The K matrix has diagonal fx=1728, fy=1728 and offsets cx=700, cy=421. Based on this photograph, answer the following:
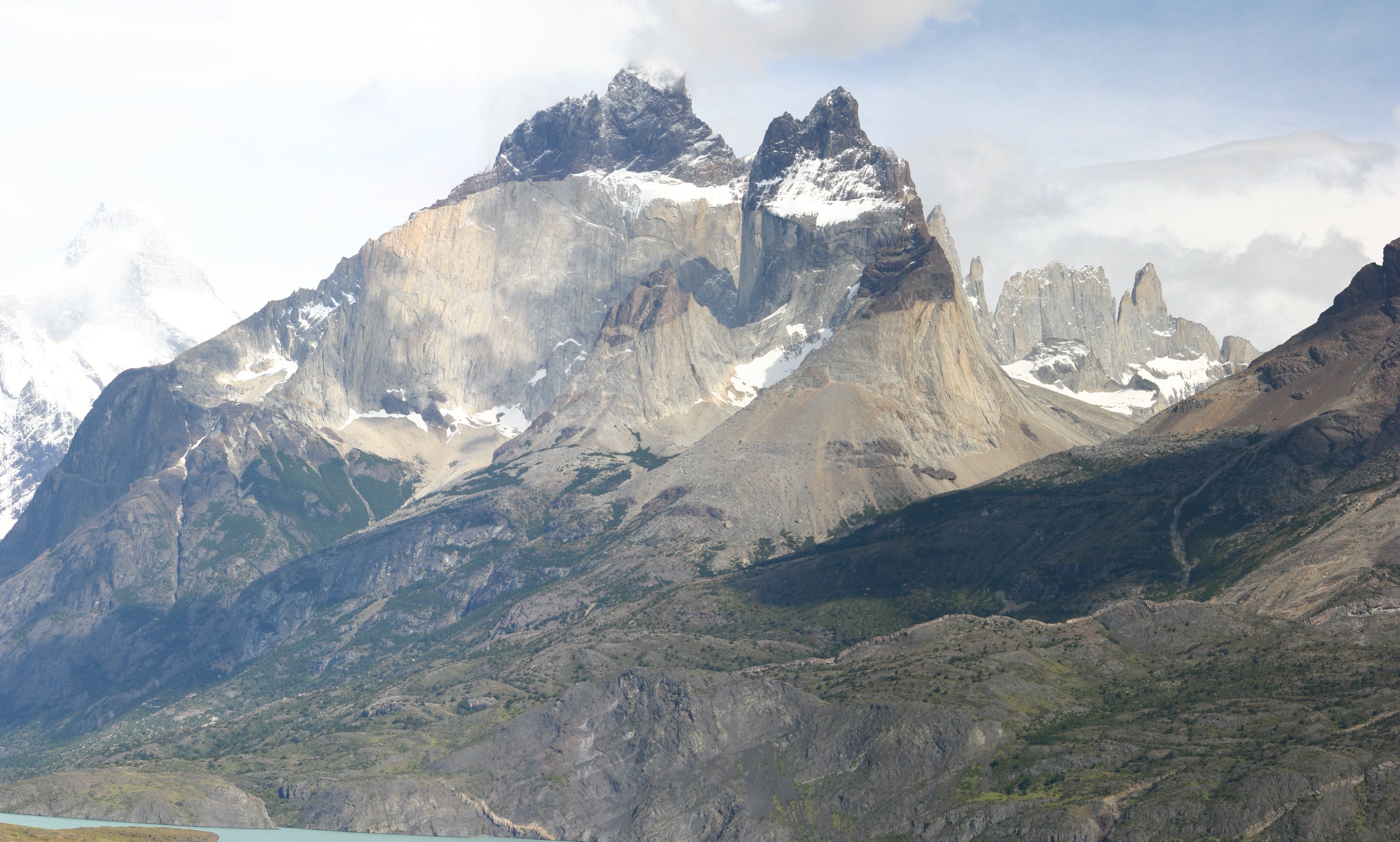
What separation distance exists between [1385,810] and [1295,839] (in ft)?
34.6

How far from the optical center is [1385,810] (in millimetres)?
198375

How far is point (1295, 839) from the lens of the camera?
200 metres
